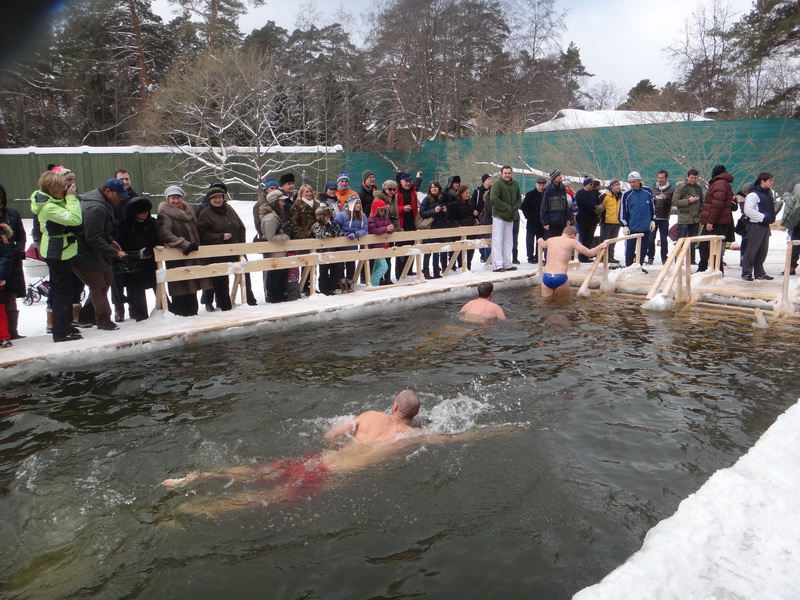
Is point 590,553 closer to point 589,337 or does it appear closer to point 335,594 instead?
point 335,594

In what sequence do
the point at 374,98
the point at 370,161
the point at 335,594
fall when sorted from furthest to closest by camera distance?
1. the point at 374,98
2. the point at 370,161
3. the point at 335,594

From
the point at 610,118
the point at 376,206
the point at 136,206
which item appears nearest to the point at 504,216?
the point at 376,206

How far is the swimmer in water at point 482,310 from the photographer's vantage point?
864cm

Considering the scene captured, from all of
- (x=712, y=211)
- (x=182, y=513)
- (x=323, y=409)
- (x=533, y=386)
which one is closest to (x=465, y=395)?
(x=533, y=386)

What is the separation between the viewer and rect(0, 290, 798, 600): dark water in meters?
3.44

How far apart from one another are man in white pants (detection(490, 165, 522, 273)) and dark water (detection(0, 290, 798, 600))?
14.8 feet

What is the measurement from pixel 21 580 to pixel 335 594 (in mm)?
1723

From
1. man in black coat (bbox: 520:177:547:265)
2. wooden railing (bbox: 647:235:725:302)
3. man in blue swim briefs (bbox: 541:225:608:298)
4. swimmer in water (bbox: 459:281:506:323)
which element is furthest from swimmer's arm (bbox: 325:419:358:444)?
man in black coat (bbox: 520:177:547:265)

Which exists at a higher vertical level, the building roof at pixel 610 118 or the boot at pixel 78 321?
the building roof at pixel 610 118

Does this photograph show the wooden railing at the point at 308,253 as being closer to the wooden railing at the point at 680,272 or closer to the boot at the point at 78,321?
the boot at the point at 78,321

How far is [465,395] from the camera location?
6004 mm

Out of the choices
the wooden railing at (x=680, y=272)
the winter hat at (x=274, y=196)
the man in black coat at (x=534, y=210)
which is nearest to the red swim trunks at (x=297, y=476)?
the winter hat at (x=274, y=196)

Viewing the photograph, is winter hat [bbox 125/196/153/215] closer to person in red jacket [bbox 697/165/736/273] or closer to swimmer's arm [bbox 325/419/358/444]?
swimmer's arm [bbox 325/419/358/444]

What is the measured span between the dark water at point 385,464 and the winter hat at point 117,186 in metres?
2.22
